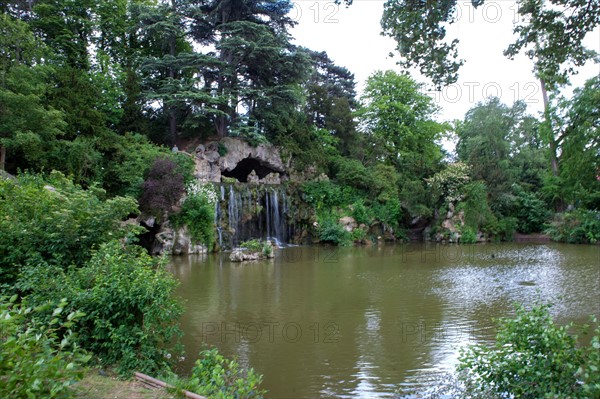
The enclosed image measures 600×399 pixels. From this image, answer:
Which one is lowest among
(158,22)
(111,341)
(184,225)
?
(111,341)

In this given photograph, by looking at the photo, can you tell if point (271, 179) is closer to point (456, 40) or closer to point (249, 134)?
point (249, 134)

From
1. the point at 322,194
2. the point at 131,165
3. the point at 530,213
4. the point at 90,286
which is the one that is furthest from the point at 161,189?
the point at 530,213

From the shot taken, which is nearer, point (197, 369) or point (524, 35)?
point (197, 369)

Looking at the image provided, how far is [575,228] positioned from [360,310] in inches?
767

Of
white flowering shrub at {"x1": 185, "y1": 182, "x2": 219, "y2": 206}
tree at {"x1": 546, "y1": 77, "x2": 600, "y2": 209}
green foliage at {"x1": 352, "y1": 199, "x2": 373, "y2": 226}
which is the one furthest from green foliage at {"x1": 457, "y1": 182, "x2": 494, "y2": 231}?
white flowering shrub at {"x1": 185, "y1": 182, "x2": 219, "y2": 206}

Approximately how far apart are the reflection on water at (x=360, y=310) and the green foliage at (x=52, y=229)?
2.13 metres

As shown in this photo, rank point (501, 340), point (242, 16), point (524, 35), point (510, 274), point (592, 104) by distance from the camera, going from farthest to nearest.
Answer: point (242, 16) < point (510, 274) < point (592, 104) < point (524, 35) < point (501, 340)

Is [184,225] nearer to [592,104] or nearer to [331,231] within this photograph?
[331,231]

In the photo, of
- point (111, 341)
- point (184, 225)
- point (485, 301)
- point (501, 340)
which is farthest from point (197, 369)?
point (184, 225)

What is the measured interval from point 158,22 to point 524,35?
19407 mm

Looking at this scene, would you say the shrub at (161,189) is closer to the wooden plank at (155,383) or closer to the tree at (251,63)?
the tree at (251,63)

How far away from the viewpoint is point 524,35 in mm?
6102

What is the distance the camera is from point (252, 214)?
20.3 metres

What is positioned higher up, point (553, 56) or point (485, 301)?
point (553, 56)
